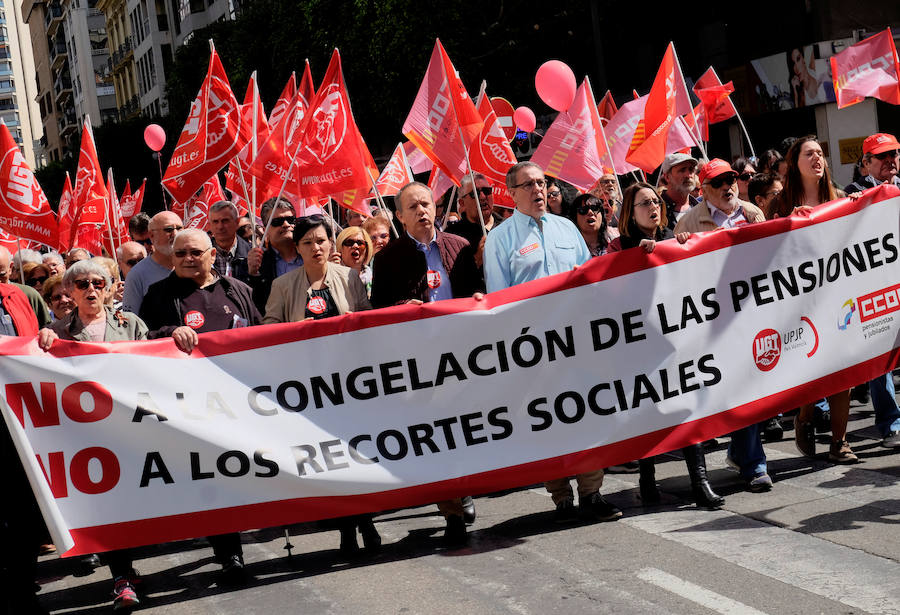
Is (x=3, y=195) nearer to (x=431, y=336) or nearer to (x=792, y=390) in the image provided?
(x=431, y=336)

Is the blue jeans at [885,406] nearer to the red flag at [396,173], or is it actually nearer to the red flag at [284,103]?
the red flag at [396,173]

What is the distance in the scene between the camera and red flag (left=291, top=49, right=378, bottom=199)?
35.7 ft

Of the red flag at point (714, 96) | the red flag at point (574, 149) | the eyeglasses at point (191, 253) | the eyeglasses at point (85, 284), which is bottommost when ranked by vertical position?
the eyeglasses at point (85, 284)

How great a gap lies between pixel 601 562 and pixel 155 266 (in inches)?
160

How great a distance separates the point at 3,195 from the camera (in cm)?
1266

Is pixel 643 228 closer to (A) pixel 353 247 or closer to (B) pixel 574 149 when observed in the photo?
(A) pixel 353 247

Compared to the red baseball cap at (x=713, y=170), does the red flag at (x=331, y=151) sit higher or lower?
higher

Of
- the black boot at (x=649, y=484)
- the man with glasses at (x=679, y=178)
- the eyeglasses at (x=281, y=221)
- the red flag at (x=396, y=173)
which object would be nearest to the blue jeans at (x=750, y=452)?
the black boot at (x=649, y=484)

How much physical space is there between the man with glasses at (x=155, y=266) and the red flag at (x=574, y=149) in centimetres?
360

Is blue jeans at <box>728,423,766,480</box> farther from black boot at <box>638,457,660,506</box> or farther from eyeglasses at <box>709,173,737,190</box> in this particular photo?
eyeglasses at <box>709,173,737,190</box>

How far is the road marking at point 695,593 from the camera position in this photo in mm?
4852

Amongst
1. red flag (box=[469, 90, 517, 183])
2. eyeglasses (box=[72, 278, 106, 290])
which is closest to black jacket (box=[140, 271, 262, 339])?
eyeglasses (box=[72, 278, 106, 290])

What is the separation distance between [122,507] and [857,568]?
11.0 feet

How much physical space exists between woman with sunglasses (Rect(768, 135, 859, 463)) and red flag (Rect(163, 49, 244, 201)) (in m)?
6.27
